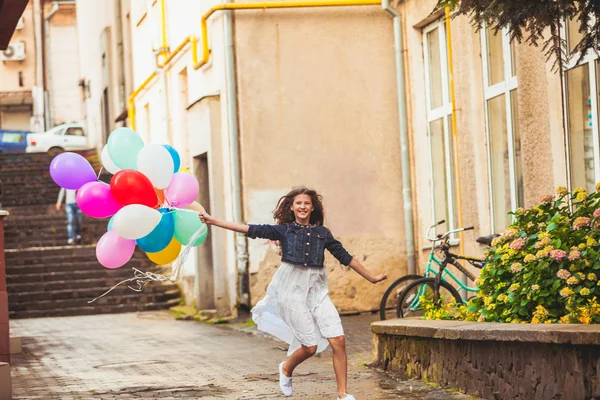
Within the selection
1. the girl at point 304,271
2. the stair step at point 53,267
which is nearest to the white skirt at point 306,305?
the girl at point 304,271

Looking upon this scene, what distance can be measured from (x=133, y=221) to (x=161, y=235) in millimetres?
354

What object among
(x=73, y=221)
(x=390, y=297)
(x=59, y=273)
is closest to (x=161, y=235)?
(x=390, y=297)

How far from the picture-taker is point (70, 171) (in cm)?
898

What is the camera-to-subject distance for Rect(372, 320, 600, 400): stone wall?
24.0ft

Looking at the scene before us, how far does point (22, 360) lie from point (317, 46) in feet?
21.6

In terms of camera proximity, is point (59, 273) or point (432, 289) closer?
point (432, 289)


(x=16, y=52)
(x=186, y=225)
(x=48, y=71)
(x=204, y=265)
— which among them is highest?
(x=16, y=52)

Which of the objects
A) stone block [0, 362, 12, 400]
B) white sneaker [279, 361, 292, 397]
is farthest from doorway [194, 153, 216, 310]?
white sneaker [279, 361, 292, 397]

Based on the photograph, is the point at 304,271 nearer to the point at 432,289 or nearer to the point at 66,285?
the point at 432,289

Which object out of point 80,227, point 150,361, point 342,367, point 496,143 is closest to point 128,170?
point 342,367

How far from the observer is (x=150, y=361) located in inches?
508

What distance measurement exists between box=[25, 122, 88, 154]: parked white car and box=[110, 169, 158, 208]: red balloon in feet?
115

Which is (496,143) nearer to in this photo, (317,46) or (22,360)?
(317,46)

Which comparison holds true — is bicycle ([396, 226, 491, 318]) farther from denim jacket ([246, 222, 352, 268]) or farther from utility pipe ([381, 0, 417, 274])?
denim jacket ([246, 222, 352, 268])
